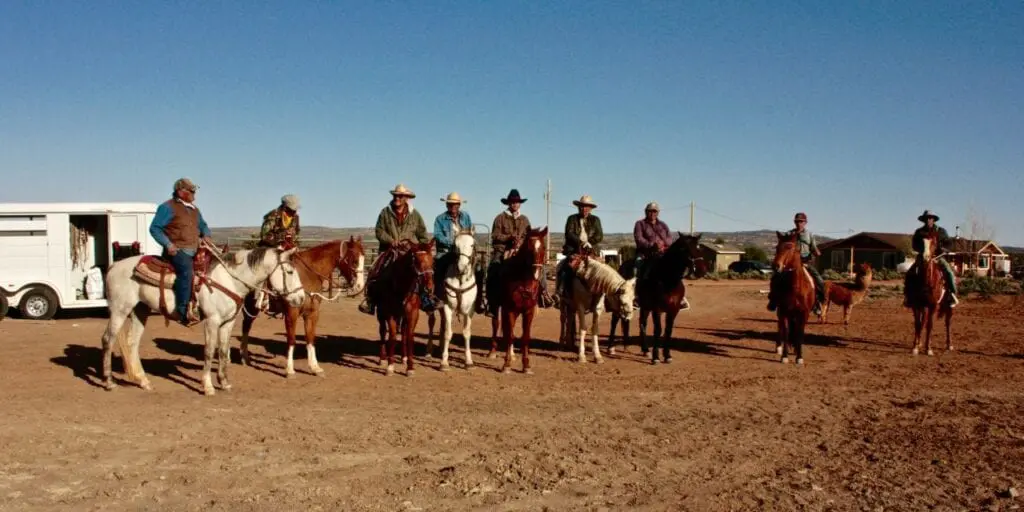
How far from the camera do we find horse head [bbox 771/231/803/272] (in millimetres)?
12859

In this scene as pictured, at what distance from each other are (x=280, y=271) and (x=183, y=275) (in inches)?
52.1

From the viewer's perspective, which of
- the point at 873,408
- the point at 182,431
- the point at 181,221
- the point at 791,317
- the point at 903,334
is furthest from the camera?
the point at 903,334

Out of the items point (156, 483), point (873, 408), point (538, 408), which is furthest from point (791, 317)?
point (156, 483)

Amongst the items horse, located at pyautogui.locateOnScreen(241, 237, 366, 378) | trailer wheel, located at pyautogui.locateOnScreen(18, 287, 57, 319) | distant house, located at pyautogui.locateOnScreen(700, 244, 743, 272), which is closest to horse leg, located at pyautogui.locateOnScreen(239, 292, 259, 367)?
horse, located at pyautogui.locateOnScreen(241, 237, 366, 378)

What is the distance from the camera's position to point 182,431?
26.3ft

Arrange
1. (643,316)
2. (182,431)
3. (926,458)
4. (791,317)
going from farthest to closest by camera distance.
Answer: (643,316)
(791,317)
(182,431)
(926,458)

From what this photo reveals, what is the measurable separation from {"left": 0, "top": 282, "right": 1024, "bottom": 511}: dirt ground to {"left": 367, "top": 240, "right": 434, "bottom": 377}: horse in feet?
2.51

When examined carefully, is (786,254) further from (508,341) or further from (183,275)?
(183,275)

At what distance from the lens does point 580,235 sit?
1334 centimetres

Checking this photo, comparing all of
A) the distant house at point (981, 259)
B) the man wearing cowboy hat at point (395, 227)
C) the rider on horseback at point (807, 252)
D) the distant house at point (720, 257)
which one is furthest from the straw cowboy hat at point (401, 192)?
the distant house at point (720, 257)

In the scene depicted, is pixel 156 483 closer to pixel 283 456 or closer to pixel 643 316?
pixel 283 456

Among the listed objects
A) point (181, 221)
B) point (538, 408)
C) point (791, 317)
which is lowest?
point (538, 408)

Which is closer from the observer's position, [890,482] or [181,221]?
[890,482]

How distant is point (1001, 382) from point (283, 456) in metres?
10.6
